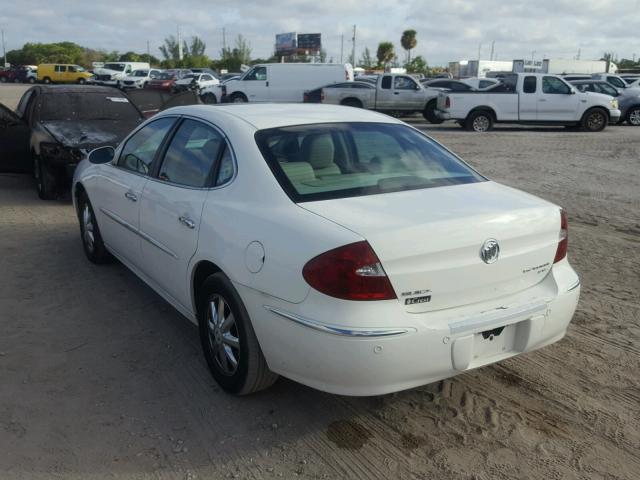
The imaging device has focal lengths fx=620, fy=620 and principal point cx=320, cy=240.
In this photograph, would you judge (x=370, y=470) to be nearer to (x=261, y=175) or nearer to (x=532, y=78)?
(x=261, y=175)

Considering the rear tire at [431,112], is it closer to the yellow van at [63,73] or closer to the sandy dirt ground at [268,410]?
the sandy dirt ground at [268,410]

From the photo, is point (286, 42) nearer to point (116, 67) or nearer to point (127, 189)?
point (116, 67)

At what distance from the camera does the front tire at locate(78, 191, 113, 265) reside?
5.50m

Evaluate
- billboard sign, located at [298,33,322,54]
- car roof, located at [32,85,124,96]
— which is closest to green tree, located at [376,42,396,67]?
billboard sign, located at [298,33,322,54]

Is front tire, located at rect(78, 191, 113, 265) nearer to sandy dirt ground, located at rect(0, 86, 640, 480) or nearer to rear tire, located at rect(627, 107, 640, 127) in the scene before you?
sandy dirt ground, located at rect(0, 86, 640, 480)

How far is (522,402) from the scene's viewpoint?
339 centimetres

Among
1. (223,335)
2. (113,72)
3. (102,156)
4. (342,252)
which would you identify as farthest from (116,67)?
(342,252)

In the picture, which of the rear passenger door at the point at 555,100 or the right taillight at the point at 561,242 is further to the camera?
the rear passenger door at the point at 555,100

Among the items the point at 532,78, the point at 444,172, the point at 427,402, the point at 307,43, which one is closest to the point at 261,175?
the point at 444,172

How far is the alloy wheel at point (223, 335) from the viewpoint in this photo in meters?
3.34

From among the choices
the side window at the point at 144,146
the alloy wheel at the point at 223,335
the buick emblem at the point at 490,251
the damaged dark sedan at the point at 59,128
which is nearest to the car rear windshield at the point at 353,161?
the buick emblem at the point at 490,251

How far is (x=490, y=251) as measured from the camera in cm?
297

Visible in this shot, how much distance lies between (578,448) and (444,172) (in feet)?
5.51

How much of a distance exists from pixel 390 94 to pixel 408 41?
56682mm
